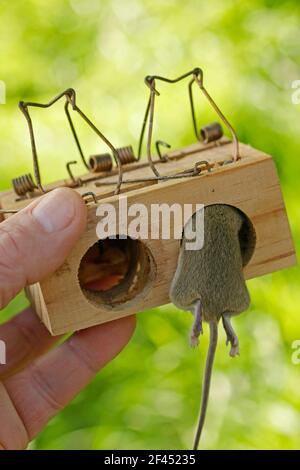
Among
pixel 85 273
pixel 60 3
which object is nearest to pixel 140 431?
pixel 85 273

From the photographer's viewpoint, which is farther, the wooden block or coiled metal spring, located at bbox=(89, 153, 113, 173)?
coiled metal spring, located at bbox=(89, 153, 113, 173)

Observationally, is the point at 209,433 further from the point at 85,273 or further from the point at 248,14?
the point at 248,14

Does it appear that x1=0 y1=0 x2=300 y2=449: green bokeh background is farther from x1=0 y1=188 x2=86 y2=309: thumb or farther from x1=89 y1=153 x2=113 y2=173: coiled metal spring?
x1=0 y1=188 x2=86 y2=309: thumb

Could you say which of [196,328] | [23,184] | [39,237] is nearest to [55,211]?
[39,237]

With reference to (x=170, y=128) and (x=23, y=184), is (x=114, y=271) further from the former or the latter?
(x=170, y=128)

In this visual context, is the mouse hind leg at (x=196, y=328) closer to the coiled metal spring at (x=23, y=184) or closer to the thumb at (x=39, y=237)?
the thumb at (x=39, y=237)

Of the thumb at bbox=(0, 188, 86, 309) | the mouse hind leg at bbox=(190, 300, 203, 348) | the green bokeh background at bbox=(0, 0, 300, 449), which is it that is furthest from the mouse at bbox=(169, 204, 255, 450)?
the green bokeh background at bbox=(0, 0, 300, 449)
